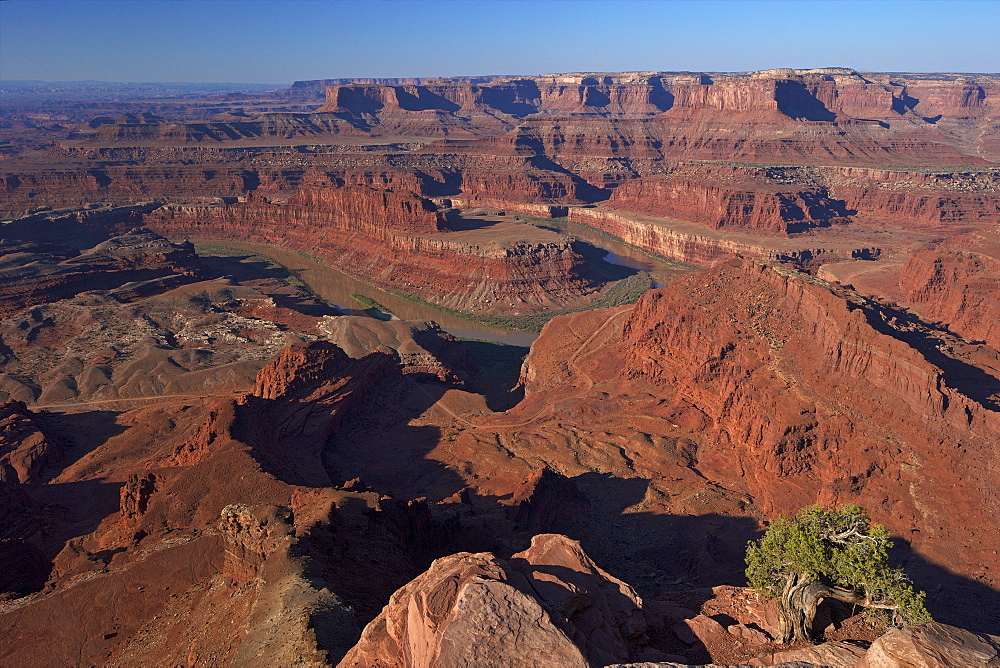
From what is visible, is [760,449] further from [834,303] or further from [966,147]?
[966,147]

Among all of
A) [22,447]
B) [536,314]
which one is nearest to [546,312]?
[536,314]

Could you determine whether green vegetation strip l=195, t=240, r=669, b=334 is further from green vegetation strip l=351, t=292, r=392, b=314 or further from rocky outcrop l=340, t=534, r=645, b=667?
rocky outcrop l=340, t=534, r=645, b=667

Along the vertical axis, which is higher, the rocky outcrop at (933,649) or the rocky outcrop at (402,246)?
the rocky outcrop at (933,649)

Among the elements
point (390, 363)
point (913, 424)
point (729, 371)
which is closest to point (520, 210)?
point (390, 363)

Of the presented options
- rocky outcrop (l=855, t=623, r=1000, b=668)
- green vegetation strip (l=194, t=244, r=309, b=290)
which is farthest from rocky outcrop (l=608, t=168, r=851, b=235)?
rocky outcrop (l=855, t=623, r=1000, b=668)

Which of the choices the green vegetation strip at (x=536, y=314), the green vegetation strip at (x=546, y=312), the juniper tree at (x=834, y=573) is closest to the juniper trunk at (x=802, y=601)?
the juniper tree at (x=834, y=573)

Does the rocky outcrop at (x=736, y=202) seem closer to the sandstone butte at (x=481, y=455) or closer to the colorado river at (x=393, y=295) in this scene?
the colorado river at (x=393, y=295)

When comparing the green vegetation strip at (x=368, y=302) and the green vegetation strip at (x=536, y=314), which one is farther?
the green vegetation strip at (x=368, y=302)

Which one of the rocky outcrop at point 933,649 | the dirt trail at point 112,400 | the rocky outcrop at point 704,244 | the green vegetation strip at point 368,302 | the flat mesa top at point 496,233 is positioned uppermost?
the rocky outcrop at point 933,649
